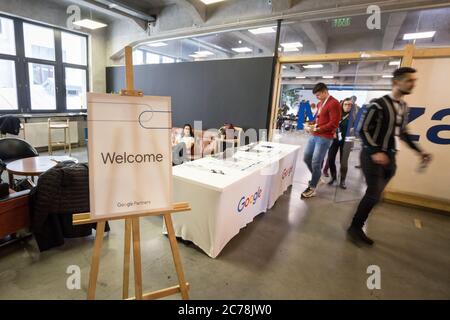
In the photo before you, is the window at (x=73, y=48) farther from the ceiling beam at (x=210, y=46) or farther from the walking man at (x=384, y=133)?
the walking man at (x=384, y=133)

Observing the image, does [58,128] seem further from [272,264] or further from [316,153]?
[272,264]

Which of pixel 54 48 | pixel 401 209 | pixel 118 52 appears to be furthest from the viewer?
pixel 118 52

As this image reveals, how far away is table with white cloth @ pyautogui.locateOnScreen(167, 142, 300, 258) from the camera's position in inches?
78.3

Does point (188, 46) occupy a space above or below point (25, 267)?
above

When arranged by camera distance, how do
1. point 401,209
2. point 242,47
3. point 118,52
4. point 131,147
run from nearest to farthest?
point 131,147, point 401,209, point 242,47, point 118,52

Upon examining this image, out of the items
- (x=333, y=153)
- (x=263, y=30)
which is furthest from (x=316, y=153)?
(x=263, y=30)

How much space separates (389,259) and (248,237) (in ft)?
4.33

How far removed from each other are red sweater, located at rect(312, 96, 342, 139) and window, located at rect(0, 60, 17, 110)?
6686mm

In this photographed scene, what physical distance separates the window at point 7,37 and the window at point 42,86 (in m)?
0.44

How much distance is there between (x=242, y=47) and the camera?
5758mm

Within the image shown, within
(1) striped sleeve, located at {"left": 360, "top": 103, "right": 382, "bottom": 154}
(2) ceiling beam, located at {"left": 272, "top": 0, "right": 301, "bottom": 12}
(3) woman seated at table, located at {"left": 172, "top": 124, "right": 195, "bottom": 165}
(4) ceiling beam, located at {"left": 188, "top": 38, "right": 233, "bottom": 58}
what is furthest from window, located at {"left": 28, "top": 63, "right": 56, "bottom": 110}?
(1) striped sleeve, located at {"left": 360, "top": 103, "right": 382, "bottom": 154}

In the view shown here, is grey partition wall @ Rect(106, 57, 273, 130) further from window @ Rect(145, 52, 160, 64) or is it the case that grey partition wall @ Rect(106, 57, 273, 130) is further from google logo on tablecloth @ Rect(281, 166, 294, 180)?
google logo on tablecloth @ Rect(281, 166, 294, 180)
